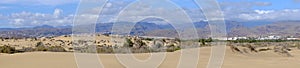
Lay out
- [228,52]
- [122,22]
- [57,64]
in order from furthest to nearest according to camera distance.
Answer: [228,52] → [57,64] → [122,22]

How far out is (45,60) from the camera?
845 inches

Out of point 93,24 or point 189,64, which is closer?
point 93,24

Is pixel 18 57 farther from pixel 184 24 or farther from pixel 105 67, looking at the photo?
pixel 184 24

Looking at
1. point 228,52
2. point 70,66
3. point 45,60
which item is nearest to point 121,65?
point 70,66

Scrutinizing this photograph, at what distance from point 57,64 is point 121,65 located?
2504 mm

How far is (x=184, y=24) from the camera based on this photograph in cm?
1265

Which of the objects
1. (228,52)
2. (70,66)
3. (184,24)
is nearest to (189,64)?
(70,66)

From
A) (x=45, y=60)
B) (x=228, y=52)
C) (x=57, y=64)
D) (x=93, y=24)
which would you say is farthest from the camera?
(x=228, y=52)

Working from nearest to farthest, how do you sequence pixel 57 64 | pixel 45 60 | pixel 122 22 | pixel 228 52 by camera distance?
pixel 122 22, pixel 57 64, pixel 45 60, pixel 228 52

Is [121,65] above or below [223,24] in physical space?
below

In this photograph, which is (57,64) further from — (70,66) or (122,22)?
(122,22)

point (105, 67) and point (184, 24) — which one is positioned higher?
point (184, 24)

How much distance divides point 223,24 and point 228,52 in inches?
815

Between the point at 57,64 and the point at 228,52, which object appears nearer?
the point at 57,64
